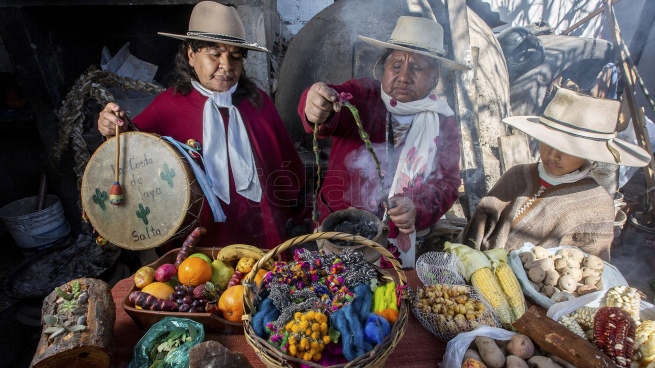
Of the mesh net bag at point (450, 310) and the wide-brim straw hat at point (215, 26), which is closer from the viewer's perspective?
the mesh net bag at point (450, 310)

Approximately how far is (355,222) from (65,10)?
4470 mm

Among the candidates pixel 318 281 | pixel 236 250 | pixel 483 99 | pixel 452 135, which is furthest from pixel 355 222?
pixel 483 99

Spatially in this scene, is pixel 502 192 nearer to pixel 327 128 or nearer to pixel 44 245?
pixel 327 128

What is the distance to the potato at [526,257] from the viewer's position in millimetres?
2440

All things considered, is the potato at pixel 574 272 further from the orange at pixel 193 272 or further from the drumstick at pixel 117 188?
the drumstick at pixel 117 188

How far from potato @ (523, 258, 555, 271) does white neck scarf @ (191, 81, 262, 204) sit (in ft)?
7.21

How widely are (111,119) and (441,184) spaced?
8.49 feet

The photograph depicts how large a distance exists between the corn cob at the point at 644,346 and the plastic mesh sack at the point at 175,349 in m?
2.33

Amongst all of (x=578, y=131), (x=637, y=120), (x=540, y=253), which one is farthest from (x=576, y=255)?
(x=637, y=120)

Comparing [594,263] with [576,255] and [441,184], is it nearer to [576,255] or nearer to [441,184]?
[576,255]

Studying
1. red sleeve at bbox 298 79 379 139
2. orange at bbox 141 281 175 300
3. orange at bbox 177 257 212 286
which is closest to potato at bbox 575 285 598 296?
red sleeve at bbox 298 79 379 139

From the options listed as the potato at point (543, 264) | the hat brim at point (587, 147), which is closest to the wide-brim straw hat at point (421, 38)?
the hat brim at point (587, 147)

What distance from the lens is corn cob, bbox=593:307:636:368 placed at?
1.72 meters

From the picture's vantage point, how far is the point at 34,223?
14.3 feet
